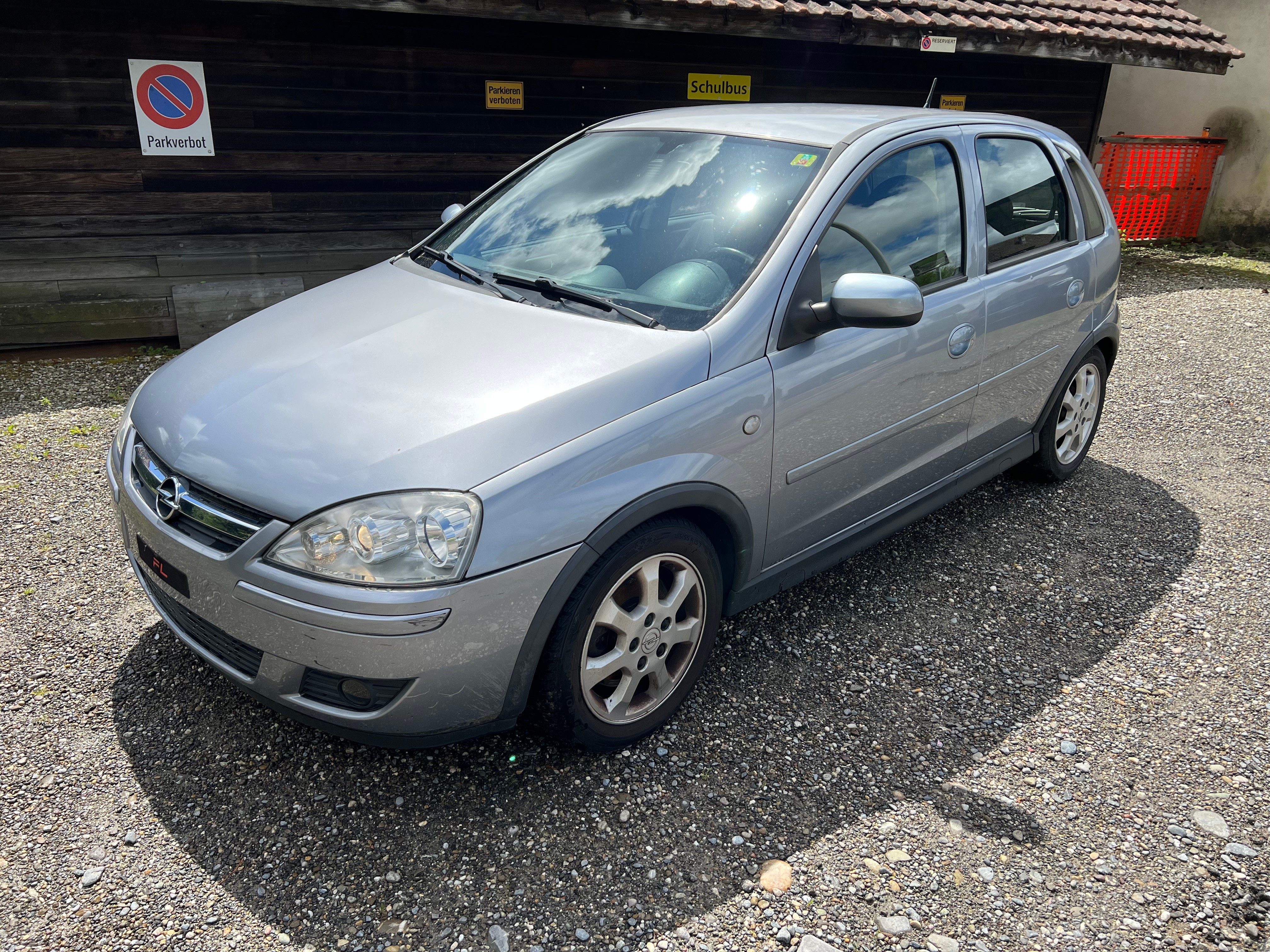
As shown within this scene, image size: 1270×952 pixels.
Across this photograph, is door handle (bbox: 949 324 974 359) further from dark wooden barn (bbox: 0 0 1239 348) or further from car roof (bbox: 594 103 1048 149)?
dark wooden barn (bbox: 0 0 1239 348)

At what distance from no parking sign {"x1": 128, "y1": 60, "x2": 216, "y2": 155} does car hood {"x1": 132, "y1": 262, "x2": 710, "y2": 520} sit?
4.58m

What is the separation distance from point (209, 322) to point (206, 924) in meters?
5.79

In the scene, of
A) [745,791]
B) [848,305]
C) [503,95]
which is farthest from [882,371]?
[503,95]

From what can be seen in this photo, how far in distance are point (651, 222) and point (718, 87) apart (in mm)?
6191

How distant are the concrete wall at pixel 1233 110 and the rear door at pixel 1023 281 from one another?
10.4 metres

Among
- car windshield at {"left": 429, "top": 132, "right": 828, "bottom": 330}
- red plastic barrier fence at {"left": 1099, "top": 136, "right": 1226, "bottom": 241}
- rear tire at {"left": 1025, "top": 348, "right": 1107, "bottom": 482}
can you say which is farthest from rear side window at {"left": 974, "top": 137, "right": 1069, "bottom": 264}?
red plastic barrier fence at {"left": 1099, "top": 136, "right": 1226, "bottom": 241}

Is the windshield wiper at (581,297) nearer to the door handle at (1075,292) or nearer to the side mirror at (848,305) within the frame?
the side mirror at (848,305)

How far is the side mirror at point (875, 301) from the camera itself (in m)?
2.82

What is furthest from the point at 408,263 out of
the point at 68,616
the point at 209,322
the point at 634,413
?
the point at 209,322

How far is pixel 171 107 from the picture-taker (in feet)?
22.1

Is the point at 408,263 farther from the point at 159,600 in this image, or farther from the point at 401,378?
the point at 159,600

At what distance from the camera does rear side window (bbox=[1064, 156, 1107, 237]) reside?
4.48m

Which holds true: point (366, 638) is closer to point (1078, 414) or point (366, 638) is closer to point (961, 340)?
point (961, 340)

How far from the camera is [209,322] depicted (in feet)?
23.4
